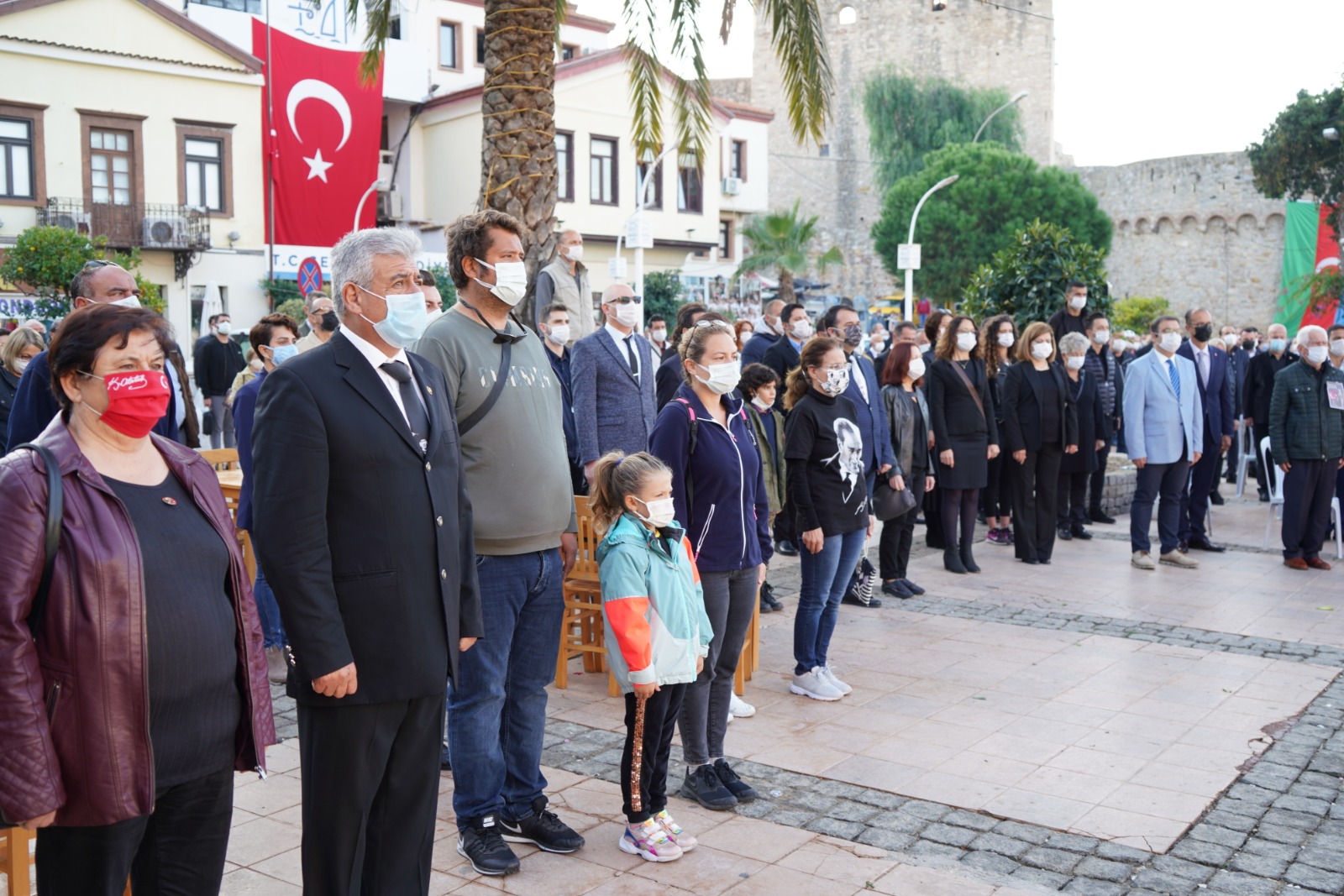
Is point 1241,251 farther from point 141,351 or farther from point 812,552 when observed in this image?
point 141,351

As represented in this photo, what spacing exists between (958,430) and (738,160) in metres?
33.3

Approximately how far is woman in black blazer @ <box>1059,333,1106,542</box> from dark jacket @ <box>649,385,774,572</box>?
6.79 metres

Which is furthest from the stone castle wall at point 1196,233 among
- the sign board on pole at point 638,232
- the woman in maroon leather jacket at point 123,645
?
the woman in maroon leather jacket at point 123,645

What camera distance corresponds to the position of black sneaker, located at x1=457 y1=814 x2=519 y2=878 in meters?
4.30

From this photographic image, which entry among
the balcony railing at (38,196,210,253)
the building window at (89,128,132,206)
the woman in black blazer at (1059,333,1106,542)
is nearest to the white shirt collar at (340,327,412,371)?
the woman in black blazer at (1059,333,1106,542)

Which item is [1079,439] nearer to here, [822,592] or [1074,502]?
[1074,502]

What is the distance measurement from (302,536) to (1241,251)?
152 ft

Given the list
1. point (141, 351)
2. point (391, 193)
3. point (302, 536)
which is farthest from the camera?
point (391, 193)

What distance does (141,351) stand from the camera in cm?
298

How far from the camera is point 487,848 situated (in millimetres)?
4332

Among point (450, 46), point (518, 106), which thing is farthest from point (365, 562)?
point (450, 46)

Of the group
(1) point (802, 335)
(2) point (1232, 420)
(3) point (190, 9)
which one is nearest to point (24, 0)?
(3) point (190, 9)

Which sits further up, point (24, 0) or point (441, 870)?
point (24, 0)

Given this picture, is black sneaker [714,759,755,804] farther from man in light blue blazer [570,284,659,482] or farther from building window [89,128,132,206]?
building window [89,128,132,206]
